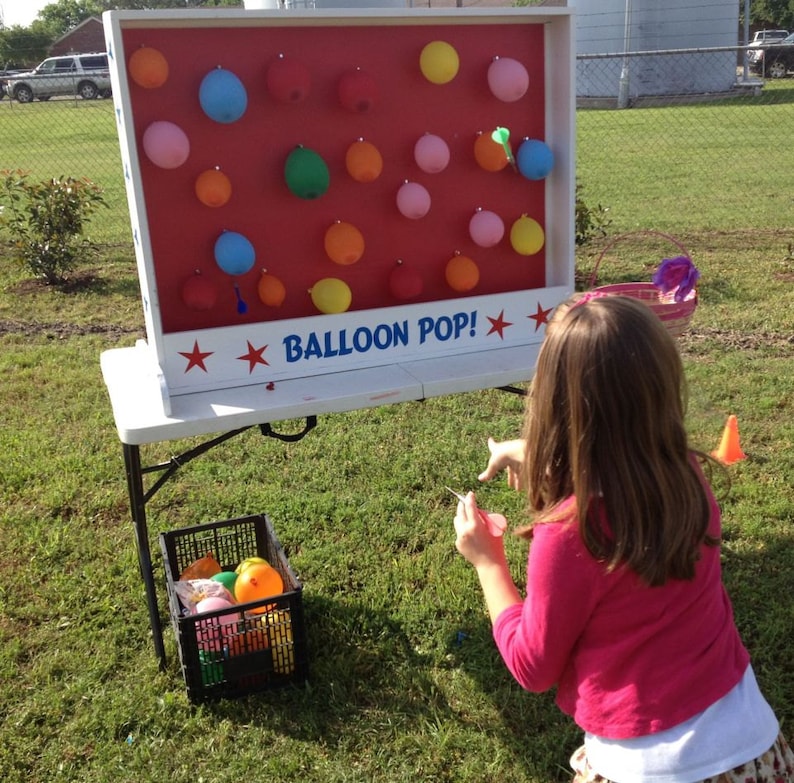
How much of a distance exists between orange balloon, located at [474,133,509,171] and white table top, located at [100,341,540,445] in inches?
23.3

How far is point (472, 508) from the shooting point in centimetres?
175

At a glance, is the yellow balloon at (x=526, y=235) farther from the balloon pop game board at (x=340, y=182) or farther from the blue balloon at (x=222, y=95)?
the blue balloon at (x=222, y=95)

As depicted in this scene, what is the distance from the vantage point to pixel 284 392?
2537mm

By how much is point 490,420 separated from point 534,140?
6.36 ft

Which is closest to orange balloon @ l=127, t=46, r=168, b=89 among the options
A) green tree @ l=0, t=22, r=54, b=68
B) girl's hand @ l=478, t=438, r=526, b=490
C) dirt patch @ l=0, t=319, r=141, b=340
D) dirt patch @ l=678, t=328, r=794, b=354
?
girl's hand @ l=478, t=438, r=526, b=490

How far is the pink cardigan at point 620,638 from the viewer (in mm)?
1434

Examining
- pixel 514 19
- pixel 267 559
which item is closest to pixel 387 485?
pixel 267 559

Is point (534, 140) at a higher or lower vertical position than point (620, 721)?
higher

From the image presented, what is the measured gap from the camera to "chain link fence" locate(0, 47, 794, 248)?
31.1ft

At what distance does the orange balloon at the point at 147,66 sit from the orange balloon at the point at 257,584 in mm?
1487

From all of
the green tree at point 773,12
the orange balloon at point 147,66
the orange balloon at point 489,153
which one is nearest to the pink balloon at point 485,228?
the orange balloon at point 489,153

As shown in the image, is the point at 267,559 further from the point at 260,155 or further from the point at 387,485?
the point at 260,155

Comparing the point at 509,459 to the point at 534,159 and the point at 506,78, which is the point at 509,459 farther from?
the point at 506,78

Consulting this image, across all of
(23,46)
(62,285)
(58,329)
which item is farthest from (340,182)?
→ (23,46)
